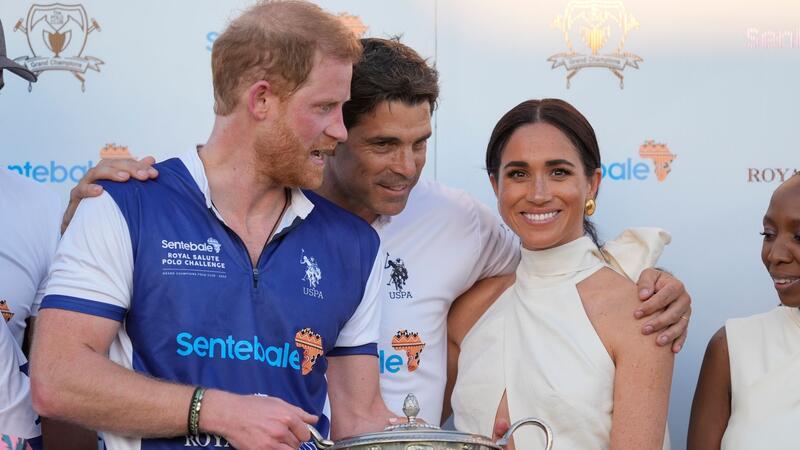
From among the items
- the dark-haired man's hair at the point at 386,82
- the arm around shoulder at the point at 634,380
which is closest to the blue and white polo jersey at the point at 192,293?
the dark-haired man's hair at the point at 386,82

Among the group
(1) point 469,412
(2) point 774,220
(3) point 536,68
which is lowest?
(1) point 469,412

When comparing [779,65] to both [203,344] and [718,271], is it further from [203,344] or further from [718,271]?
[203,344]

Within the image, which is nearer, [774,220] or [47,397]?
[47,397]

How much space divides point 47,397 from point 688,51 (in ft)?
7.76

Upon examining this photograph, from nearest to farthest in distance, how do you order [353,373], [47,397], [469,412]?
1. [47,397]
2. [353,373]
3. [469,412]

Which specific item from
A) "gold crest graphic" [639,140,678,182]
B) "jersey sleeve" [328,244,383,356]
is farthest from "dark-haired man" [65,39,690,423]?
"gold crest graphic" [639,140,678,182]

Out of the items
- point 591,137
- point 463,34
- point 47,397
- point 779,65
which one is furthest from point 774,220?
point 47,397

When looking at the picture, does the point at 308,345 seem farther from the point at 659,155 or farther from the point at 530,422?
the point at 659,155

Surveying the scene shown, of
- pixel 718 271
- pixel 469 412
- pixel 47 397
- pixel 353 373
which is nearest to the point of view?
pixel 47 397

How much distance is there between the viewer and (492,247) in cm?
345

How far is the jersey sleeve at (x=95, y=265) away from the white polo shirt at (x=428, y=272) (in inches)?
35.9

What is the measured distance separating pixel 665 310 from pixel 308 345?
0.91 m

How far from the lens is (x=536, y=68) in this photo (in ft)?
12.7

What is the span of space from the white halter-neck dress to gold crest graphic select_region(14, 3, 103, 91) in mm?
1575
